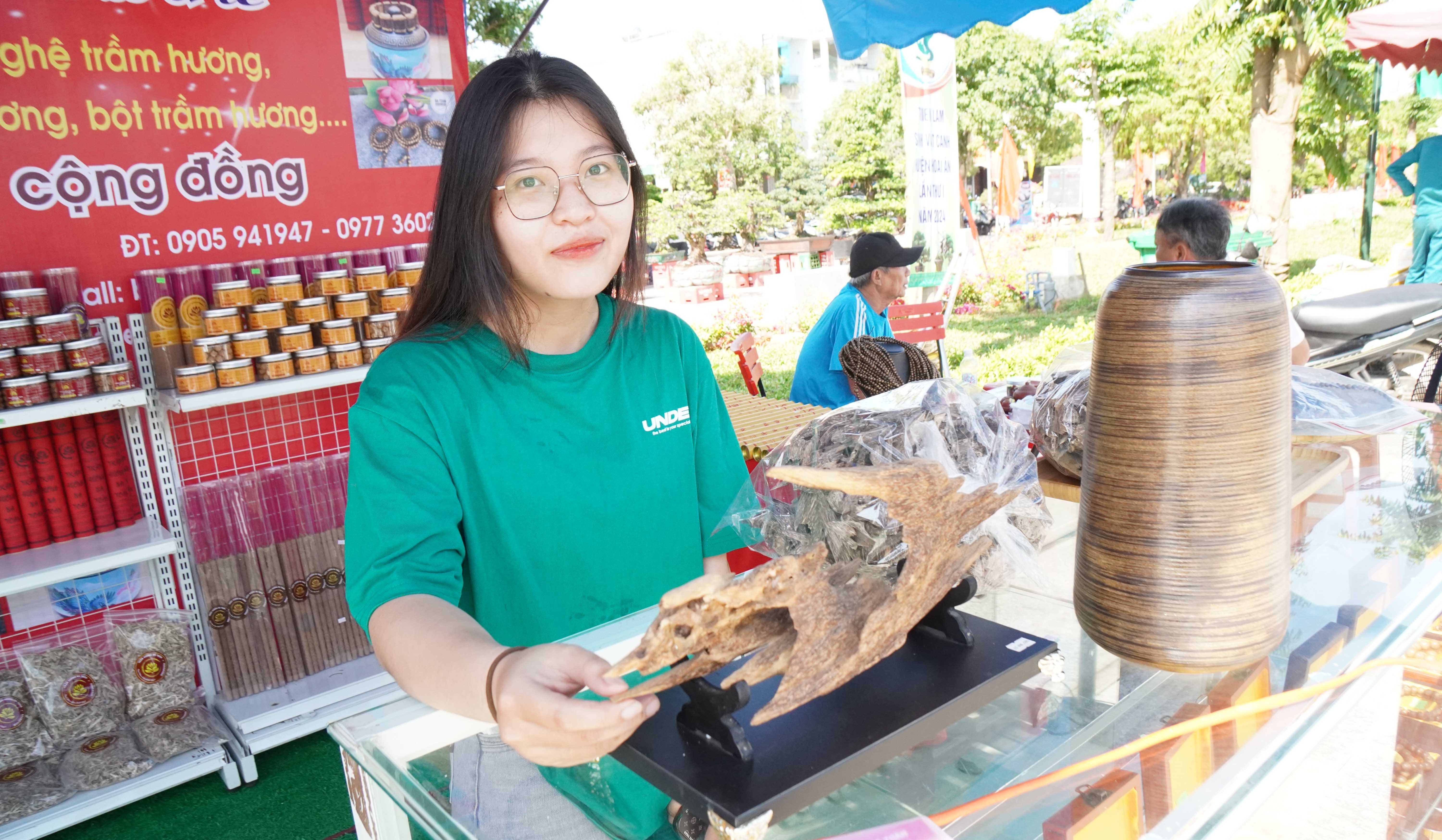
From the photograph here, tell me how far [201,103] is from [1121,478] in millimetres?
3795

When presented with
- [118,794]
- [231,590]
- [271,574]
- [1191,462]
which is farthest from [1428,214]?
[118,794]

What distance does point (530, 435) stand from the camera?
1495 millimetres

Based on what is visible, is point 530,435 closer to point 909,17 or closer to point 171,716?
point 171,716

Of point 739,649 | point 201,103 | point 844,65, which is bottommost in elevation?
point 739,649

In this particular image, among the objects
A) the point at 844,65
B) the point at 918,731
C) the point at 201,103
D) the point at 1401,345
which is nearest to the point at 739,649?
the point at 918,731

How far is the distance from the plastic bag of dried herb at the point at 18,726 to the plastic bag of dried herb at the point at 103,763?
0.32ft

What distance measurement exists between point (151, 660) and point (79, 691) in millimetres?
222

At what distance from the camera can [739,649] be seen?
86 centimetres

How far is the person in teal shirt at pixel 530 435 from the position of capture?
3.65 ft

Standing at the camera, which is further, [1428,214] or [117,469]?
[1428,214]

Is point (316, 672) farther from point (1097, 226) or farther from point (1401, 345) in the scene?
point (1097, 226)

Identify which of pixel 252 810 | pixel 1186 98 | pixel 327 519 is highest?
pixel 1186 98

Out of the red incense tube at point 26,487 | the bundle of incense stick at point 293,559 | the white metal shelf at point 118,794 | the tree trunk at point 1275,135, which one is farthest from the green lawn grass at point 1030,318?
the red incense tube at point 26,487

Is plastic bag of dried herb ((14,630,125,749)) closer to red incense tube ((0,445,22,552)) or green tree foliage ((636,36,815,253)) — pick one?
red incense tube ((0,445,22,552))
